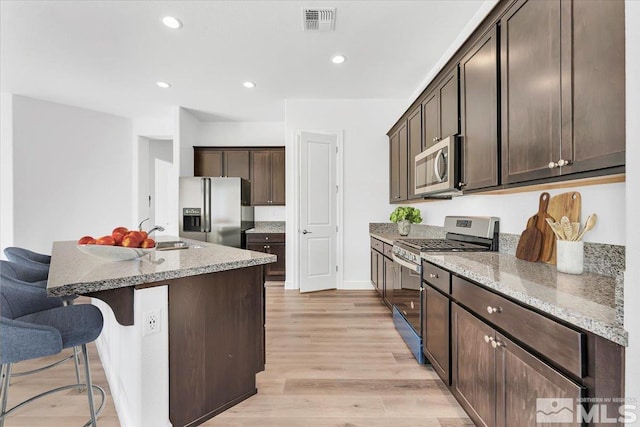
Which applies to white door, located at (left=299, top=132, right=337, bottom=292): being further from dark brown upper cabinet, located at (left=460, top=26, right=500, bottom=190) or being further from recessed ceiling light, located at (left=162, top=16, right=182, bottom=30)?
dark brown upper cabinet, located at (left=460, top=26, right=500, bottom=190)

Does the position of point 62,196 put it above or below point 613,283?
above

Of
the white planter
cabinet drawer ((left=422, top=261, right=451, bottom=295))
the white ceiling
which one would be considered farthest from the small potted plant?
the white ceiling

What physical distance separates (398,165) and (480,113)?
190cm

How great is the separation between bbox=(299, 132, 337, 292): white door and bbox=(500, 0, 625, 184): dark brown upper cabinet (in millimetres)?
2761

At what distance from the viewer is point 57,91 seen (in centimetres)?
405

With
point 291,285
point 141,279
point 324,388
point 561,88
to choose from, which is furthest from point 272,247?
point 561,88

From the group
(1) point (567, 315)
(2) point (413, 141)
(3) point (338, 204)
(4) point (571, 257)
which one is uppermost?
(2) point (413, 141)

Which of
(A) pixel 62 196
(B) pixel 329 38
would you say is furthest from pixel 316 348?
(A) pixel 62 196

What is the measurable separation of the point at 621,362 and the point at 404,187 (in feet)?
9.45

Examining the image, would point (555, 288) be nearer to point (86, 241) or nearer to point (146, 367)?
point (146, 367)

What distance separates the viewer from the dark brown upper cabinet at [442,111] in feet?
7.16

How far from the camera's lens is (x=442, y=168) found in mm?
2275

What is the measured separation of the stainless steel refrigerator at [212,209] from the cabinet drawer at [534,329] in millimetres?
3642

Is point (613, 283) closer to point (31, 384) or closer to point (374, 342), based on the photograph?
point (374, 342)
